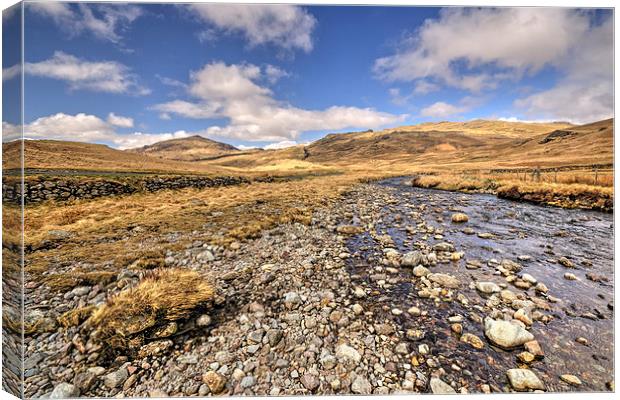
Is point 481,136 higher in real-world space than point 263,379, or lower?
higher

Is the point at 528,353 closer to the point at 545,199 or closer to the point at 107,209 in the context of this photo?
the point at 107,209

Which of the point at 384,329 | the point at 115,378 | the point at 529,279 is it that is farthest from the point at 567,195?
the point at 115,378

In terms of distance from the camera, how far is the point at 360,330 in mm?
3355

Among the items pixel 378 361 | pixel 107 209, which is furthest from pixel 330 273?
pixel 107 209

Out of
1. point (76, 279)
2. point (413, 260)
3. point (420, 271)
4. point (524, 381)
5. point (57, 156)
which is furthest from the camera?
point (57, 156)

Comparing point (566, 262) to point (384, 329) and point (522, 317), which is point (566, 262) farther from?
point (384, 329)

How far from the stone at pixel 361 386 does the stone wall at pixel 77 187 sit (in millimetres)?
4951

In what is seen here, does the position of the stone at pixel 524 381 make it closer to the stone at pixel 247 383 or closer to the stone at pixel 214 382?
the stone at pixel 247 383

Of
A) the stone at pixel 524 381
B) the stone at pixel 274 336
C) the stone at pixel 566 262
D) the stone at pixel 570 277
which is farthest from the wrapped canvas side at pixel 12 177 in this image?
the stone at pixel 566 262

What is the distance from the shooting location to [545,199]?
13648 millimetres

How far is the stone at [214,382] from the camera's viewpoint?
2.58 metres

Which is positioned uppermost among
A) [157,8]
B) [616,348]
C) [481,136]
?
[481,136]

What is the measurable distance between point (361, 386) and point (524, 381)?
1.75 metres

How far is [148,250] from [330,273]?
464 cm
